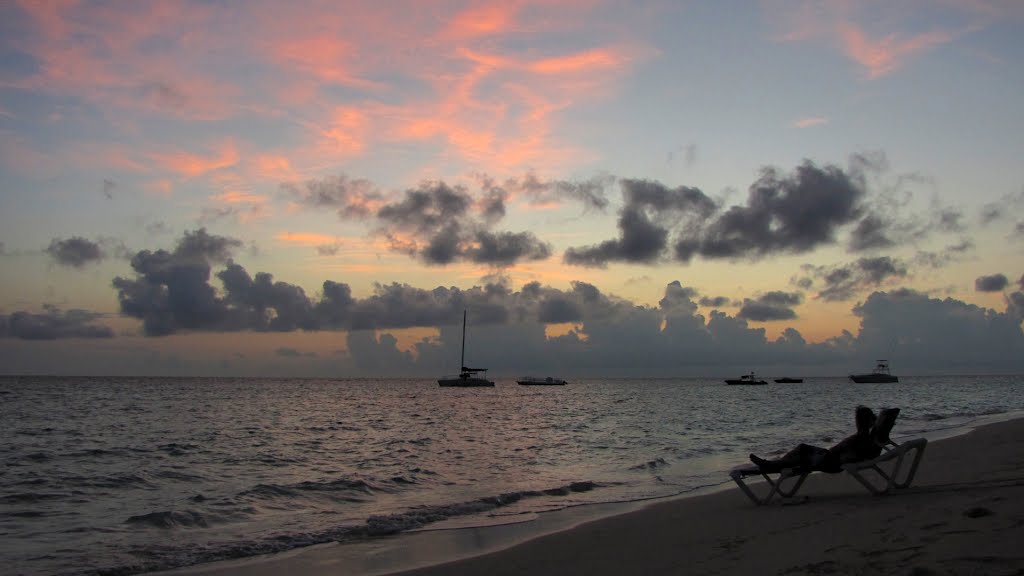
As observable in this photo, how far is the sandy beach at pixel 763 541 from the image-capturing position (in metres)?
6.80

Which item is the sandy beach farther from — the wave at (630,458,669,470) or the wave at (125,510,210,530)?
the wave at (630,458,669,470)

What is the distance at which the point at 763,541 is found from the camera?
869cm

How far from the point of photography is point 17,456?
26969 millimetres

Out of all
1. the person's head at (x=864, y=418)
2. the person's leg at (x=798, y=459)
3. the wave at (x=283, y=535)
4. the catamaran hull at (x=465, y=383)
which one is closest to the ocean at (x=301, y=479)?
the wave at (x=283, y=535)

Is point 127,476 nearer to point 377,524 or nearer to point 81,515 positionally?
point 81,515

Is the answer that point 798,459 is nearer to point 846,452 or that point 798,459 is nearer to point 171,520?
point 846,452

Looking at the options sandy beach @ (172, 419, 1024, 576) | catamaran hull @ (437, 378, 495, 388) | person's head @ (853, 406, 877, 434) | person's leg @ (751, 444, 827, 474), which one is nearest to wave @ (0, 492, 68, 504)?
sandy beach @ (172, 419, 1024, 576)

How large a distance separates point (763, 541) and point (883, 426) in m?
3.59

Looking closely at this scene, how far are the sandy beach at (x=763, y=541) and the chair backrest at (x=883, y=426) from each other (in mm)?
894

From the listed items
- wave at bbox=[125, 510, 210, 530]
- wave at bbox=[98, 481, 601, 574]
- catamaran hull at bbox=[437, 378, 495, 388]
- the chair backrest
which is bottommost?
catamaran hull at bbox=[437, 378, 495, 388]

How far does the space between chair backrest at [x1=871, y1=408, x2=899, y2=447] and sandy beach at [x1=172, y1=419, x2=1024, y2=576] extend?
89cm

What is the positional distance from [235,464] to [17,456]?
1007 cm

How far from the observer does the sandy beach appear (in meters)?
6.80

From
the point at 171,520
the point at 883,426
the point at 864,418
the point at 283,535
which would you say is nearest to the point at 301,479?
the point at 171,520
